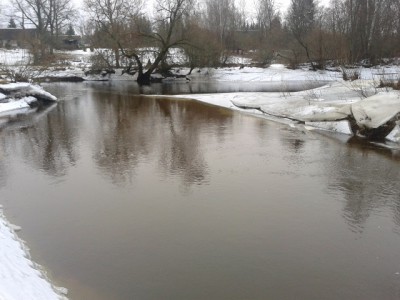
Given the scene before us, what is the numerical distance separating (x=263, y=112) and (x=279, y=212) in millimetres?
10384

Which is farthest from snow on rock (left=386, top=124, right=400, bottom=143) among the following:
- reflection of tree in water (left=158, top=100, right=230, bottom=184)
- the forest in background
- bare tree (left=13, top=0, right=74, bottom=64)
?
bare tree (left=13, top=0, right=74, bottom=64)

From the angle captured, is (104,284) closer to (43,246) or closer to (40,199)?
(43,246)

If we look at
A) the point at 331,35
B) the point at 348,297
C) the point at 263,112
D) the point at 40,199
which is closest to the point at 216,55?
the point at 331,35

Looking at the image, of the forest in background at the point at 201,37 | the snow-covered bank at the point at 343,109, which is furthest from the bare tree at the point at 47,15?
the snow-covered bank at the point at 343,109

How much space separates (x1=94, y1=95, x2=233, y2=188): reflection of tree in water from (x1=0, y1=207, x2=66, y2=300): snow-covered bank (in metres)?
3.14

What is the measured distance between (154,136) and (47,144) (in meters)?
3.09

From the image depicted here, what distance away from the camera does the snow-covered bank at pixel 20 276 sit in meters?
3.83

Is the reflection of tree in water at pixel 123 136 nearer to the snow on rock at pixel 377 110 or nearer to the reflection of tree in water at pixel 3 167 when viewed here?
the reflection of tree in water at pixel 3 167

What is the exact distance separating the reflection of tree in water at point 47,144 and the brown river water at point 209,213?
58mm

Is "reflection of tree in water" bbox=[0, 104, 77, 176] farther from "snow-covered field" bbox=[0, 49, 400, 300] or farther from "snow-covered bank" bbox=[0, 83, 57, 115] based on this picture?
"snow-covered bank" bbox=[0, 83, 57, 115]

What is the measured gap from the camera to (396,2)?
42.6 metres

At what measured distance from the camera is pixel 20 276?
170 inches

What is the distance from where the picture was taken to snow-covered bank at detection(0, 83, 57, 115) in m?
19.0

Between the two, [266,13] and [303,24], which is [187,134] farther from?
[266,13]
